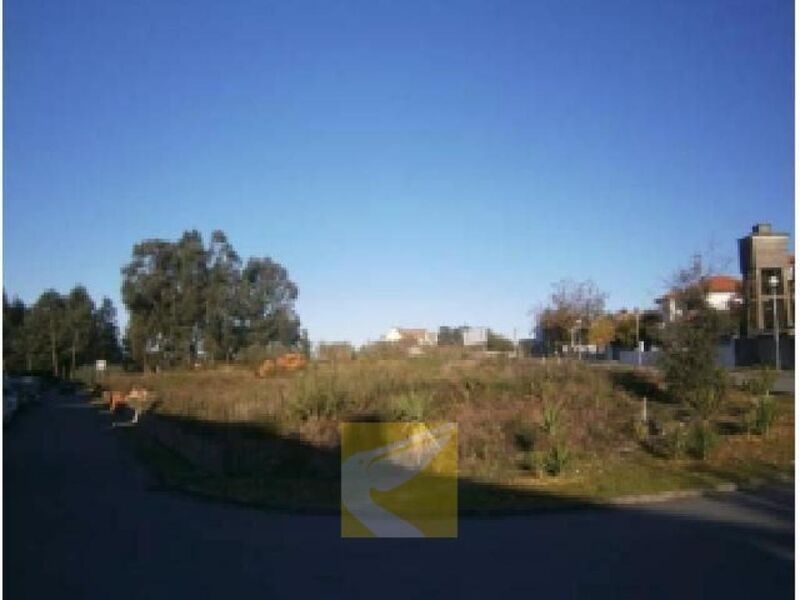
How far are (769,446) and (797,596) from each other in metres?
10.4

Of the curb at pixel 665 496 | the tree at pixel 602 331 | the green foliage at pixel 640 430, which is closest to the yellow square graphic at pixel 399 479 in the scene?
the curb at pixel 665 496

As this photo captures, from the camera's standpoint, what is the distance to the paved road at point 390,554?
7484mm

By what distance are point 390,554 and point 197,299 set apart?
4474 cm

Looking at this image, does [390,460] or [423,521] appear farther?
[390,460]

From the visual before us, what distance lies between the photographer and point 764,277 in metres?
49.6

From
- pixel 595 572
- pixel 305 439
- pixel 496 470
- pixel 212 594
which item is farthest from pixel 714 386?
pixel 212 594

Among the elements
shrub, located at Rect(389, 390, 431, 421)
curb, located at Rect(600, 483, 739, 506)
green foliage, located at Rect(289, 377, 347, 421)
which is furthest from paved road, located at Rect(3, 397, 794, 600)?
green foliage, located at Rect(289, 377, 347, 421)

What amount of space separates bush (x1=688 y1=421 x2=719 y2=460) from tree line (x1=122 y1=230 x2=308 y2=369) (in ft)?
118

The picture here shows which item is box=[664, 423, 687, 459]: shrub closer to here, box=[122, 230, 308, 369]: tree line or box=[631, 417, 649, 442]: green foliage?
box=[631, 417, 649, 442]: green foliage

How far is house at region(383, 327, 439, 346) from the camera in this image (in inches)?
1172

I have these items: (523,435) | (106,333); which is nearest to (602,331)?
(106,333)

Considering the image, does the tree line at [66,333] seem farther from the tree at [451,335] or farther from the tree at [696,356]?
the tree at [696,356]

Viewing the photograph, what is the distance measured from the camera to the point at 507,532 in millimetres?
10102

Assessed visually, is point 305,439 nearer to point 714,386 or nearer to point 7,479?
point 7,479
